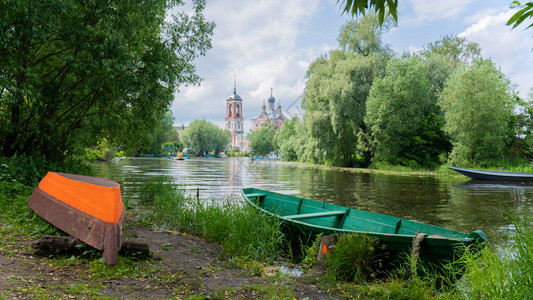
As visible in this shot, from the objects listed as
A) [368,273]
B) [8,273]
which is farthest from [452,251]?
[8,273]

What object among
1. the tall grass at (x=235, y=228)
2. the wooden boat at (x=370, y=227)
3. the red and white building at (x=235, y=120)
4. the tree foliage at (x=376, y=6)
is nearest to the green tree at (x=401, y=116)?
the wooden boat at (x=370, y=227)

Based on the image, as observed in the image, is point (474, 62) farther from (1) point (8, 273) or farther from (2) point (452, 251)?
(1) point (8, 273)

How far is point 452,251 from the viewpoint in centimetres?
459

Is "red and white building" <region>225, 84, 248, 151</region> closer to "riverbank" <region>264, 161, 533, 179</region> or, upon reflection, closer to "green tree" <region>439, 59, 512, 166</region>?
"riverbank" <region>264, 161, 533, 179</region>

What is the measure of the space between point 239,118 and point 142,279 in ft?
447

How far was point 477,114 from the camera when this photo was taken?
26.7 meters

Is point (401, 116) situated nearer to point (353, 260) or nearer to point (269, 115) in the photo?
point (353, 260)

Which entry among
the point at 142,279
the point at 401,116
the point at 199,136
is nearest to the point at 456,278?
the point at 142,279

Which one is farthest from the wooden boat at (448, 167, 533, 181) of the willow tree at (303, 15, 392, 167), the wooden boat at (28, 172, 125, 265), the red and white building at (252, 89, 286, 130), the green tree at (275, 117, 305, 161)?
the red and white building at (252, 89, 286, 130)

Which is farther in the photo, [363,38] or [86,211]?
[363,38]

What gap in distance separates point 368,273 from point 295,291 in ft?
4.03

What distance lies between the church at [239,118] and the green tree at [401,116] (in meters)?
102

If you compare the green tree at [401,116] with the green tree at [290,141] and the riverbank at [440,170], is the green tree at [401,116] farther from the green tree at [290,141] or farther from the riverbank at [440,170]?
the green tree at [290,141]

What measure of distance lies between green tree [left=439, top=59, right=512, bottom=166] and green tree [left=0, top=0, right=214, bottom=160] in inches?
870
